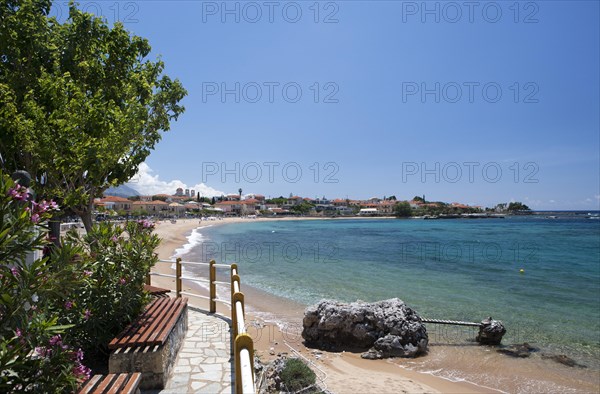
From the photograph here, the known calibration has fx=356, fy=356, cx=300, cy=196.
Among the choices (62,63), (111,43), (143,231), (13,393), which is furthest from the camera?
(111,43)

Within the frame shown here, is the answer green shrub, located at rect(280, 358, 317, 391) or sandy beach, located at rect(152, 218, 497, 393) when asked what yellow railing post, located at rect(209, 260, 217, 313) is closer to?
sandy beach, located at rect(152, 218, 497, 393)

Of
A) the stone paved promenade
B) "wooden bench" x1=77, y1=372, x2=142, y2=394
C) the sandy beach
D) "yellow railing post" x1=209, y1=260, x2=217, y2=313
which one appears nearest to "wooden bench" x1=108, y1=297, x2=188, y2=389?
the stone paved promenade

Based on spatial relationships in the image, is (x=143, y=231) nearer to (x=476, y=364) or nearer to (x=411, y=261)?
(x=476, y=364)

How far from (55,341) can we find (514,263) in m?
31.6

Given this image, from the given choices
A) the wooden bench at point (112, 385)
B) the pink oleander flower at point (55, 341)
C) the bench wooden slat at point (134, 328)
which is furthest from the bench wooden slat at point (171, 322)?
the pink oleander flower at point (55, 341)

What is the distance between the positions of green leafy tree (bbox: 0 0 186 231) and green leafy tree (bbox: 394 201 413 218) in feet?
477

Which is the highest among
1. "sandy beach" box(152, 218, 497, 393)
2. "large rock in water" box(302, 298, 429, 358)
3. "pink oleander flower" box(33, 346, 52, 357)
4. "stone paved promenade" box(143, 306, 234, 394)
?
"pink oleander flower" box(33, 346, 52, 357)

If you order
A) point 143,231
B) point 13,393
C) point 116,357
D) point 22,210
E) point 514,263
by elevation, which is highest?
point 22,210

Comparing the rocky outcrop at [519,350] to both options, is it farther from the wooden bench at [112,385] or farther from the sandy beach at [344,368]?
the wooden bench at [112,385]

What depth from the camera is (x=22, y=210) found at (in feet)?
8.18

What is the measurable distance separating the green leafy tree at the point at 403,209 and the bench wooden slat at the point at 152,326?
14936cm

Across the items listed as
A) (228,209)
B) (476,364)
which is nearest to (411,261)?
(476,364)

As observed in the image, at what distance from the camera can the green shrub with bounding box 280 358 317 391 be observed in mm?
5645

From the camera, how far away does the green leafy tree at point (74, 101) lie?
6.94m
